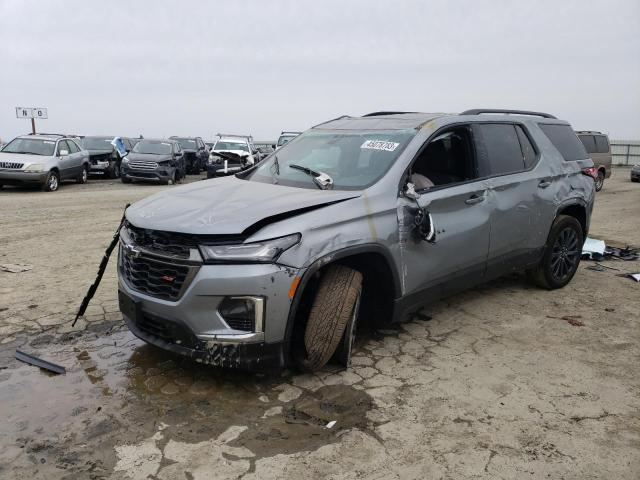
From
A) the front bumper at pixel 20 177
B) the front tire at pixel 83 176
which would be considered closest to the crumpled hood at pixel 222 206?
the front bumper at pixel 20 177

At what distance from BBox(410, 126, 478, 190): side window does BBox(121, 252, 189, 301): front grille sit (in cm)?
214

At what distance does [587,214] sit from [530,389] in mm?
3011

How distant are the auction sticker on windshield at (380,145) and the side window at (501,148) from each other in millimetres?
984

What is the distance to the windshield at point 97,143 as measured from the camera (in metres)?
20.7

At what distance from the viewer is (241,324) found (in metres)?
3.10

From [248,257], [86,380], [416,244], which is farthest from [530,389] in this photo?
[86,380]

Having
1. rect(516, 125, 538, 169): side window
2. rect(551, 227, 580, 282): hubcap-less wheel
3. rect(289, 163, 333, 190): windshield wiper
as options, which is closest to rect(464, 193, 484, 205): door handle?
rect(516, 125, 538, 169): side window

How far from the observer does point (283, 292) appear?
3.08m

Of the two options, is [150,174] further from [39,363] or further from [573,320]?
[573,320]

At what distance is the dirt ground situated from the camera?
266cm

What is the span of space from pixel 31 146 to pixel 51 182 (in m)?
1.21

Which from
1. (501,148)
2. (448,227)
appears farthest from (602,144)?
(448,227)

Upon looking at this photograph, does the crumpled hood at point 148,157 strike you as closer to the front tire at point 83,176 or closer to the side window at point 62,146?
the front tire at point 83,176

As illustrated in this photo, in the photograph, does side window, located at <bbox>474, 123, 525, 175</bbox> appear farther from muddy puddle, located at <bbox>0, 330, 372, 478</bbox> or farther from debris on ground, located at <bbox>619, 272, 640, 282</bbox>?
muddy puddle, located at <bbox>0, 330, 372, 478</bbox>
